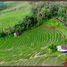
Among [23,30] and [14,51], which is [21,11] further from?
[14,51]

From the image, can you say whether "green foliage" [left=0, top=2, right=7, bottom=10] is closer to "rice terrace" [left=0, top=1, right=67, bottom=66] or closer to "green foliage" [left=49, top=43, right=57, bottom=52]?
"rice terrace" [left=0, top=1, right=67, bottom=66]

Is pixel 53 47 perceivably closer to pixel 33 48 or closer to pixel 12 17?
pixel 33 48

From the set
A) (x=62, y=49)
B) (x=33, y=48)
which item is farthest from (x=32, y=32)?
(x=62, y=49)

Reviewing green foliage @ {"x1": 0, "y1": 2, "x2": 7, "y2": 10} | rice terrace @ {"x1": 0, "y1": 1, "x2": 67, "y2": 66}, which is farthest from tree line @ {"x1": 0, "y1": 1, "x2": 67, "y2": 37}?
green foliage @ {"x1": 0, "y1": 2, "x2": 7, "y2": 10}

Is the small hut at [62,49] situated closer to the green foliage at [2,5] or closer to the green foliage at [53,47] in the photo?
the green foliage at [53,47]

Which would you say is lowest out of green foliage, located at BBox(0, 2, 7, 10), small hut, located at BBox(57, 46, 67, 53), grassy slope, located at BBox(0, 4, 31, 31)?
small hut, located at BBox(57, 46, 67, 53)

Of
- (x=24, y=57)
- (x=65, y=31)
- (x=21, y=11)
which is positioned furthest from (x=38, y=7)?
(x=24, y=57)

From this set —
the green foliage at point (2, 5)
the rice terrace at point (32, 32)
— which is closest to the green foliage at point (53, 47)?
the rice terrace at point (32, 32)

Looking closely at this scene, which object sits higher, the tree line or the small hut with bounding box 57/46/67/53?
the tree line
